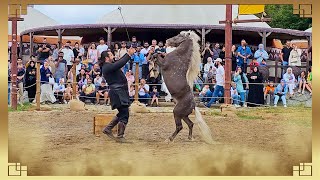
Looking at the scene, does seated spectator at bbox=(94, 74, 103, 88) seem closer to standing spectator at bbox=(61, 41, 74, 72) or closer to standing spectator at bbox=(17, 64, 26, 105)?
standing spectator at bbox=(61, 41, 74, 72)

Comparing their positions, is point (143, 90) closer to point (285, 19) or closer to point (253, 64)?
point (253, 64)

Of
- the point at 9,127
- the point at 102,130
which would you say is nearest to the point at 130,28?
the point at 102,130

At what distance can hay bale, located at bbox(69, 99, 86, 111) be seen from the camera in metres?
11.4

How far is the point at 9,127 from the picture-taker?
11.1 m

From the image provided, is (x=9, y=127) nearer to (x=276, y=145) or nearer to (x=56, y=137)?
(x=56, y=137)

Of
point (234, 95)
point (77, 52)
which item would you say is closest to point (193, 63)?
point (234, 95)

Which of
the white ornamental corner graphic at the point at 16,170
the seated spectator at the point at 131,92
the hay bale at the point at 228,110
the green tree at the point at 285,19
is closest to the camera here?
the white ornamental corner graphic at the point at 16,170

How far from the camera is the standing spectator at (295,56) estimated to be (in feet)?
37.0

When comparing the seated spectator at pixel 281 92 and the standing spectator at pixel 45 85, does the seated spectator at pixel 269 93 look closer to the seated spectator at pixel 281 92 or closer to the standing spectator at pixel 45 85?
the seated spectator at pixel 281 92

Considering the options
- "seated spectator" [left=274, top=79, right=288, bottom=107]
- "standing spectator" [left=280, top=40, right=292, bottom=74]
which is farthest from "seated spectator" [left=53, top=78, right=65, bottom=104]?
"standing spectator" [left=280, top=40, right=292, bottom=74]

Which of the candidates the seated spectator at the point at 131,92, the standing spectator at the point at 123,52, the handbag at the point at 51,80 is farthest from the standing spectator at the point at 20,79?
the seated spectator at the point at 131,92

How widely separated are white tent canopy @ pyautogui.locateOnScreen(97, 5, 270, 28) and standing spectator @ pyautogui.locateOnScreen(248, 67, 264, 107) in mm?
776

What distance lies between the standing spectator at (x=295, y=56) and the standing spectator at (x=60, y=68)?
3476mm

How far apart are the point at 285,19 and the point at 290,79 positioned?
926 mm
